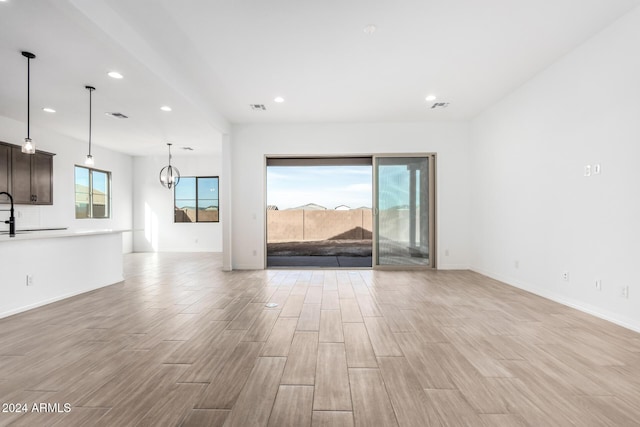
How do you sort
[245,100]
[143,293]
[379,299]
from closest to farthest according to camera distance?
[379,299]
[143,293]
[245,100]

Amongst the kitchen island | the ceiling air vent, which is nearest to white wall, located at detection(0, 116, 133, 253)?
the ceiling air vent

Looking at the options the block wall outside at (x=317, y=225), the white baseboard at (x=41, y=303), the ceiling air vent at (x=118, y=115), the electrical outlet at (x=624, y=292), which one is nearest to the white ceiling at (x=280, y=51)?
the ceiling air vent at (x=118, y=115)

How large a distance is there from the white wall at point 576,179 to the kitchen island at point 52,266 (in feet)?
20.3

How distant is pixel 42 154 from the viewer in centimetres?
612

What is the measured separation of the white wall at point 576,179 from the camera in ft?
9.50

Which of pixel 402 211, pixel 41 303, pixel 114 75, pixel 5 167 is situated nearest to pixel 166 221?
pixel 5 167

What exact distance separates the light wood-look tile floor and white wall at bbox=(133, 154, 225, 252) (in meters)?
5.33

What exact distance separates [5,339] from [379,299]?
12.1 feet

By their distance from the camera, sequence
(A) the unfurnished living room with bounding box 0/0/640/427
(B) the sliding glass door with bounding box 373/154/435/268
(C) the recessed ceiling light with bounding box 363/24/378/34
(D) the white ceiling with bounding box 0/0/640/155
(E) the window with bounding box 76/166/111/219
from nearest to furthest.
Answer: (A) the unfurnished living room with bounding box 0/0/640/427 → (D) the white ceiling with bounding box 0/0/640/155 → (C) the recessed ceiling light with bounding box 363/24/378/34 → (B) the sliding glass door with bounding box 373/154/435/268 → (E) the window with bounding box 76/166/111/219

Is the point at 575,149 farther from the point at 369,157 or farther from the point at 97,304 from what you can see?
the point at 97,304

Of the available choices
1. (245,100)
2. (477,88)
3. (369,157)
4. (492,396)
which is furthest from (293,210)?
(492,396)

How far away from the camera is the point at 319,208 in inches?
506

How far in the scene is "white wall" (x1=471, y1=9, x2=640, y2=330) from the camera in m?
2.89

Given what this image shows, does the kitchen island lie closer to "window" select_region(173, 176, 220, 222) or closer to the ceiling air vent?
the ceiling air vent
